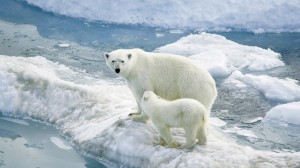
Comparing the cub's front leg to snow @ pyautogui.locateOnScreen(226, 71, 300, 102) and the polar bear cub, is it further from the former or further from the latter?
snow @ pyautogui.locateOnScreen(226, 71, 300, 102)

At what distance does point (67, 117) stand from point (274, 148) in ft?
9.29

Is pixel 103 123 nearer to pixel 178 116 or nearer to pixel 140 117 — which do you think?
pixel 140 117

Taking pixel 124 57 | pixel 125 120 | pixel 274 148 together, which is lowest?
pixel 274 148

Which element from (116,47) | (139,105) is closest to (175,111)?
(139,105)

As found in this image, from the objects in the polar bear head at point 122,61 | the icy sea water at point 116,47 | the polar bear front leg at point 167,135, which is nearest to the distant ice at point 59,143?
the icy sea water at point 116,47

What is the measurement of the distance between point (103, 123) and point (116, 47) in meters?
4.81

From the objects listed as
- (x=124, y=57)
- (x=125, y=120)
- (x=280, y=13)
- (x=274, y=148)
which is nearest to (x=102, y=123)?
(x=125, y=120)

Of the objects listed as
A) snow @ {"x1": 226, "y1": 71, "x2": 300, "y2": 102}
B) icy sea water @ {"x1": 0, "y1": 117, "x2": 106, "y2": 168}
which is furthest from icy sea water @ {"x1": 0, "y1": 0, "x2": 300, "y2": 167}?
snow @ {"x1": 226, "y1": 71, "x2": 300, "y2": 102}

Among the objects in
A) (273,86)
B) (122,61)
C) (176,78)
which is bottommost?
(273,86)

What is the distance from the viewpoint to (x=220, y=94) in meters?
8.41

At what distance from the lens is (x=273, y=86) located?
8328 millimetres

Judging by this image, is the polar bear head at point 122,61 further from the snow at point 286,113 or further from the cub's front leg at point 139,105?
the snow at point 286,113

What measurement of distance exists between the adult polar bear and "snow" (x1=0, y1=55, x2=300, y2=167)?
418mm

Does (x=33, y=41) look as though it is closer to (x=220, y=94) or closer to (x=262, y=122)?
(x=220, y=94)
